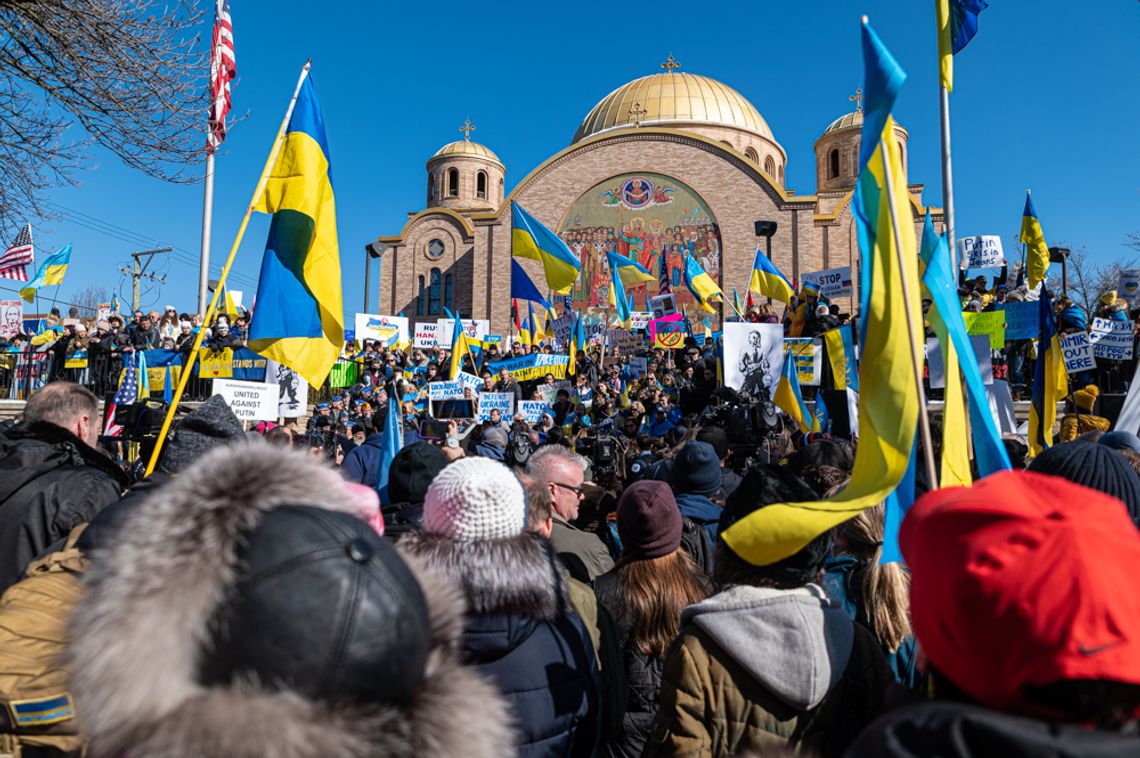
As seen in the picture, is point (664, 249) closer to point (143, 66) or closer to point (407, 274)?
point (407, 274)

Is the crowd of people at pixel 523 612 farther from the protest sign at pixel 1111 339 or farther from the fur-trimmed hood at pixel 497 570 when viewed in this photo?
the protest sign at pixel 1111 339

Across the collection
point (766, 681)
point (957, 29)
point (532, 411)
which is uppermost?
point (957, 29)

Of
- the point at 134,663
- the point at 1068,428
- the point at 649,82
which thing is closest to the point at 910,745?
the point at 134,663

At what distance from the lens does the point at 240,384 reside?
8930 mm

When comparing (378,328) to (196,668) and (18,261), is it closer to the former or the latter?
(18,261)

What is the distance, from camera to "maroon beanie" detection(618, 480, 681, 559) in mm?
3014

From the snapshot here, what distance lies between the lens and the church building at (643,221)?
36844 millimetres

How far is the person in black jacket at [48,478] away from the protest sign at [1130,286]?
14.6 metres

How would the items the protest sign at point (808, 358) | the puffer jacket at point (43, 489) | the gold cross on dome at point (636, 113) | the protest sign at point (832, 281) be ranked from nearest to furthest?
1. the puffer jacket at point (43, 489)
2. the protest sign at point (808, 358)
3. the protest sign at point (832, 281)
4. the gold cross on dome at point (636, 113)

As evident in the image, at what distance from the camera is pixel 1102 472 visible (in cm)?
259

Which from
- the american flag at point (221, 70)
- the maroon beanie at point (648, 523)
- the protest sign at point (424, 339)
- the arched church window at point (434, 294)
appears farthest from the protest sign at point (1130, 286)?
the arched church window at point (434, 294)

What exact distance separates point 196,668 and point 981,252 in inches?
756

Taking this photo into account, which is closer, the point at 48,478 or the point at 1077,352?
the point at 48,478

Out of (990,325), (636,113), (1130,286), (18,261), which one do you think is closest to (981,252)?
(1130,286)
